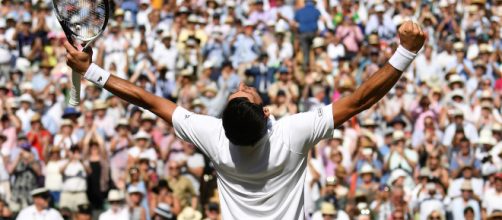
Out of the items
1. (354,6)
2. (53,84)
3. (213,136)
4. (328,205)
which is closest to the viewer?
(213,136)

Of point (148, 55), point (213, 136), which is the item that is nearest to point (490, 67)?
point (148, 55)

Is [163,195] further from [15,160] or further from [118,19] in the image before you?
[118,19]

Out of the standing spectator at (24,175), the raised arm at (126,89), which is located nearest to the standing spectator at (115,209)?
the standing spectator at (24,175)

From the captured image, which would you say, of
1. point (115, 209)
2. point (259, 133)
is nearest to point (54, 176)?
point (115, 209)

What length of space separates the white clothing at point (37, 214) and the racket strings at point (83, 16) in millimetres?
9399

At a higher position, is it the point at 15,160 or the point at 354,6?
the point at 354,6

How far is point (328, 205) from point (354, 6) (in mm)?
10083

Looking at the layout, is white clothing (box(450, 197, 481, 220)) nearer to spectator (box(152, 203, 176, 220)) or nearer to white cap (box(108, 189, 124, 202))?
spectator (box(152, 203, 176, 220))

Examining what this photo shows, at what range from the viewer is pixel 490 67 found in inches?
841

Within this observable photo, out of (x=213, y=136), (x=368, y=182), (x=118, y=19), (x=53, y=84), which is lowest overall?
(x=213, y=136)

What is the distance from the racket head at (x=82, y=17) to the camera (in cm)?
595

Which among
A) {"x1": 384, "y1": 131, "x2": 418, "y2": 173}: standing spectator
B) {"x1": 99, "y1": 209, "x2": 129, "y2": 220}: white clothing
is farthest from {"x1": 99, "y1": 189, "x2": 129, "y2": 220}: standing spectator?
{"x1": 384, "y1": 131, "x2": 418, "y2": 173}: standing spectator

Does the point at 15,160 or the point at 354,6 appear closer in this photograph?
the point at 15,160

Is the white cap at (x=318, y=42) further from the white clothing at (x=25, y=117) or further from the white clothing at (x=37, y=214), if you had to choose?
the white clothing at (x=37, y=214)
